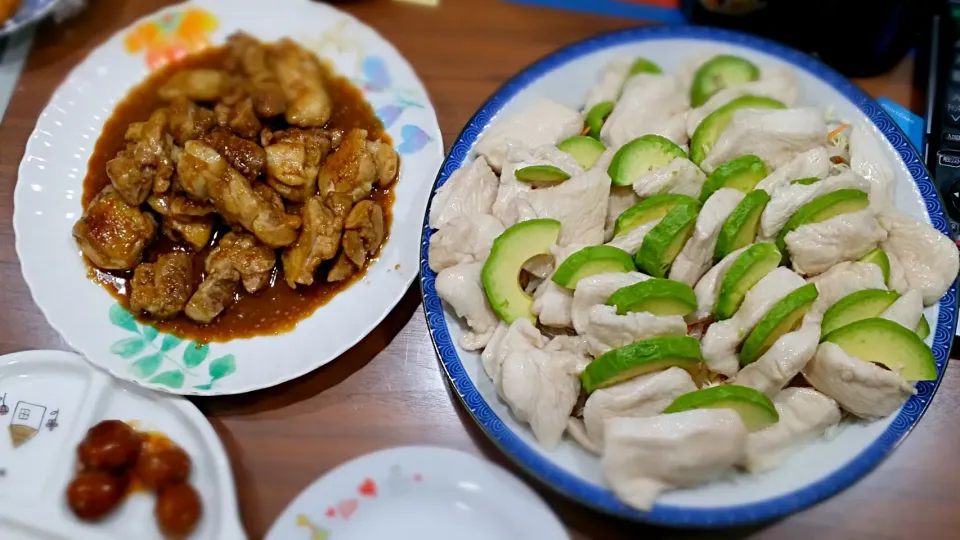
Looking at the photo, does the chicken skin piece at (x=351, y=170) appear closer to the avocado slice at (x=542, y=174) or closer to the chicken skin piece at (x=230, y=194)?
the chicken skin piece at (x=230, y=194)

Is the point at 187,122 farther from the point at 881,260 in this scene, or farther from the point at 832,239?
the point at 881,260

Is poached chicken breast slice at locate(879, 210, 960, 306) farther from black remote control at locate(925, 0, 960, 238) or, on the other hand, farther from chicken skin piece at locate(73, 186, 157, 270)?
chicken skin piece at locate(73, 186, 157, 270)

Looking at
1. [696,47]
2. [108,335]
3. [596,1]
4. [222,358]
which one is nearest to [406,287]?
[222,358]

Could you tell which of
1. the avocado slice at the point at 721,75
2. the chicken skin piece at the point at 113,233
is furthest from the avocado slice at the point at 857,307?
the chicken skin piece at the point at 113,233

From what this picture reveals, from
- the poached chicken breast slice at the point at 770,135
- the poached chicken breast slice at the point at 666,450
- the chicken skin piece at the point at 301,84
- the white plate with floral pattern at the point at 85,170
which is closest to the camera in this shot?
the poached chicken breast slice at the point at 666,450

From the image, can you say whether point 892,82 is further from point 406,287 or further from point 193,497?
point 193,497
